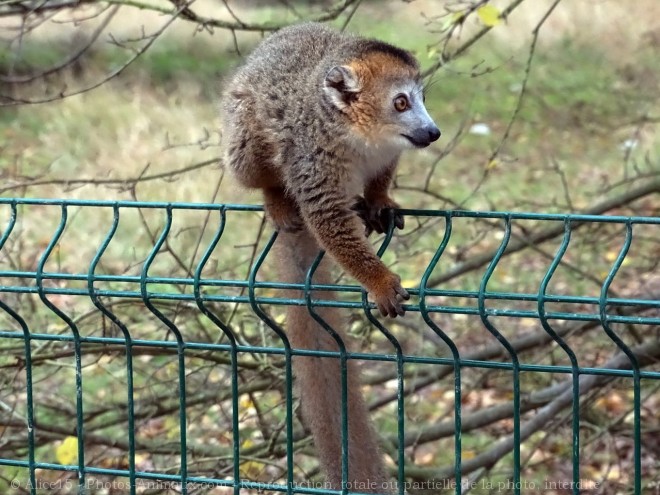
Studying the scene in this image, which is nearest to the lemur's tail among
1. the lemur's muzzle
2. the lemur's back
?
the lemur's muzzle

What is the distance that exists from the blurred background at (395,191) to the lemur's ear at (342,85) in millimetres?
479

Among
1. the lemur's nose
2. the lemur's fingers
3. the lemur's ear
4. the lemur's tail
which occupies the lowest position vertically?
the lemur's tail

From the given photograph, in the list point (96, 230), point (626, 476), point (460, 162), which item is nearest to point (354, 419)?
point (626, 476)

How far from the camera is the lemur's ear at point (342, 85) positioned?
12.0 feet

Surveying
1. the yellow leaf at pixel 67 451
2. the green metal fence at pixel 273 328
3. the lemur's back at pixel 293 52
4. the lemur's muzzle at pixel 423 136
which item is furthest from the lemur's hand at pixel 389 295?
the yellow leaf at pixel 67 451

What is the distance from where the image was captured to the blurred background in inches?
185

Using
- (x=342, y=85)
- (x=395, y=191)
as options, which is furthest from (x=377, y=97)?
(x=395, y=191)

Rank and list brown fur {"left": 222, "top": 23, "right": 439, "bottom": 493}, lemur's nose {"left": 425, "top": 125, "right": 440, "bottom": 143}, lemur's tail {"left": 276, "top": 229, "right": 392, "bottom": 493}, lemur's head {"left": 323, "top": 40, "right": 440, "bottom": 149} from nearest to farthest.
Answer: lemur's tail {"left": 276, "top": 229, "right": 392, "bottom": 493}
brown fur {"left": 222, "top": 23, "right": 439, "bottom": 493}
lemur's nose {"left": 425, "top": 125, "right": 440, "bottom": 143}
lemur's head {"left": 323, "top": 40, "right": 440, "bottom": 149}

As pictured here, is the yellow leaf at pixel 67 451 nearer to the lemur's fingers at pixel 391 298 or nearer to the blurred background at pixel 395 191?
the blurred background at pixel 395 191

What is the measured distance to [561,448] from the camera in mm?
5969

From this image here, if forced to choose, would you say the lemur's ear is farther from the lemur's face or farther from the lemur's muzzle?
the lemur's muzzle

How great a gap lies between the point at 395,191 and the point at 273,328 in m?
6.53

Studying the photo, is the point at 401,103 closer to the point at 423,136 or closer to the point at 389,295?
the point at 423,136

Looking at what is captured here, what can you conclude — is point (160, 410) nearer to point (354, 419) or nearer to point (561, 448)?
point (354, 419)
